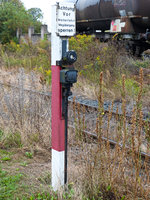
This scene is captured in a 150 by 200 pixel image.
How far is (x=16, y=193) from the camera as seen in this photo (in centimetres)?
325

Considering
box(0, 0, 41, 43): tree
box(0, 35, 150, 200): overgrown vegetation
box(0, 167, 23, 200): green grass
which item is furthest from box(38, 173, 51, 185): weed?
box(0, 0, 41, 43): tree

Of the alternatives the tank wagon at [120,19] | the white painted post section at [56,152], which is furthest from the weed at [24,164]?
the tank wagon at [120,19]

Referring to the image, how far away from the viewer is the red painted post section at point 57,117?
3037 mm

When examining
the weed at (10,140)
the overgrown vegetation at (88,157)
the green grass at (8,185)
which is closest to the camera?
the overgrown vegetation at (88,157)

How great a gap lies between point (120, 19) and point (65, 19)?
9.25 m

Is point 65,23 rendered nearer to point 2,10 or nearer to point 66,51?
point 66,51

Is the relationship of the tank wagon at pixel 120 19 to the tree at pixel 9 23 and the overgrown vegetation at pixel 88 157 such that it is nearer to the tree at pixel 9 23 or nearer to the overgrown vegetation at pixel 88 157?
the overgrown vegetation at pixel 88 157

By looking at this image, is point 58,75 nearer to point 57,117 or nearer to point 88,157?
point 57,117

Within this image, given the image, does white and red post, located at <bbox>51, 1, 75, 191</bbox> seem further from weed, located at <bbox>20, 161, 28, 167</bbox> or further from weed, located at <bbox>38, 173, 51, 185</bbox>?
weed, located at <bbox>20, 161, 28, 167</bbox>

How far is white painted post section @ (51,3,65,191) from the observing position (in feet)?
9.68

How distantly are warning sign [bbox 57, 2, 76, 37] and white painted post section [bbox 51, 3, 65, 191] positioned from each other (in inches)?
1.7

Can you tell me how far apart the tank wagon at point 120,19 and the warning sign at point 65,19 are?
747cm

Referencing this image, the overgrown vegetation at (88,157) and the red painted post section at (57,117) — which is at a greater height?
the red painted post section at (57,117)

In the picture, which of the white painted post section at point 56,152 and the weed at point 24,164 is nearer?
the white painted post section at point 56,152
